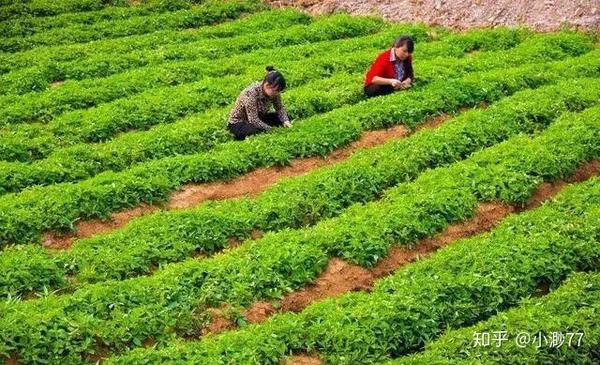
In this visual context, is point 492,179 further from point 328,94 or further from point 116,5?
point 116,5

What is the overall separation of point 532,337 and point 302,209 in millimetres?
5167

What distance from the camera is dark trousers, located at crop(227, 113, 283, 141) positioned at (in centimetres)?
1806

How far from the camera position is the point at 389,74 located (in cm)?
2084

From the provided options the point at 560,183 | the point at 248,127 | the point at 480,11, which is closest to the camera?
Result: the point at 560,183

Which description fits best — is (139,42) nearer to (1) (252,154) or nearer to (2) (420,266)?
(1) (252,154)

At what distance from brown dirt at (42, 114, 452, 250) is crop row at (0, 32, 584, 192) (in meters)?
1.88

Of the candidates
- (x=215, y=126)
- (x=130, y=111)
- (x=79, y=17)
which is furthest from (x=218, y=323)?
(x=79, y=17)

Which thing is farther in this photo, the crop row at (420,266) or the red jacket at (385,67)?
the red jacket at (385,67)

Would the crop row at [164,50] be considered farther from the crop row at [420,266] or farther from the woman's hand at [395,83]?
the crop row at [420,266]

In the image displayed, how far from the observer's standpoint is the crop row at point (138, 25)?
26750 mm

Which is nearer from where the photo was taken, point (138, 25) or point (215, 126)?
point (215, 126)

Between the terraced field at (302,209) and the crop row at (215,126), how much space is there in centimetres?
6

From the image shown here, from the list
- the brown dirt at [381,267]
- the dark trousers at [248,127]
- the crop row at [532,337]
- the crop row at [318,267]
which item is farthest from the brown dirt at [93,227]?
the crop row at [532,337]

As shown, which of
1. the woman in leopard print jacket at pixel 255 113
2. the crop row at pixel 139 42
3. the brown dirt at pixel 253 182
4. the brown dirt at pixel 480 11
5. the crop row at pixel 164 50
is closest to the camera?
the brown dirt at pixel 253 182
